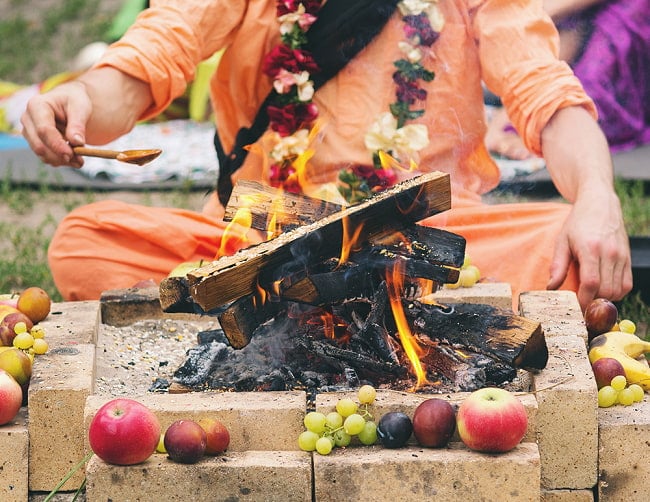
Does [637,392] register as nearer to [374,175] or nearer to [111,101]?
[374,175]

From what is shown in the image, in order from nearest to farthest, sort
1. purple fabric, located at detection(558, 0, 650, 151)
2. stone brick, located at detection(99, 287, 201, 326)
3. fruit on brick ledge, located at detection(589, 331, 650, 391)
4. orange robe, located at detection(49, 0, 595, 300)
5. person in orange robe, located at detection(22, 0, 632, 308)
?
fruit on brick ledge, located at detection(589, 331, 650, 391), stone brick, located at detection(99, 287, 201, 326), person in orange robe, located at detection(22, 0, 632, 308), orange robe, located at detection(49, 0, 595, 300), purple fabric, located at detection(558, 0, 650, 151)

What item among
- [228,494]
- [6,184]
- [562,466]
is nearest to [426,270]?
[562,466]

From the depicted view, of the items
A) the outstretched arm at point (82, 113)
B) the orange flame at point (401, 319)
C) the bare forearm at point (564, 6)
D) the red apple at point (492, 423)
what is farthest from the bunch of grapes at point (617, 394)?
the bare forearm at point (564, 6)

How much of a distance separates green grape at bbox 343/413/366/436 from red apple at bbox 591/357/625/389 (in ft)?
2.30

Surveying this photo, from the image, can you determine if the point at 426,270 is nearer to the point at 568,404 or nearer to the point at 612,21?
the point at 568,404

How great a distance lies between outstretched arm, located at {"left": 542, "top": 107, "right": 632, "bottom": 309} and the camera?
124 inches

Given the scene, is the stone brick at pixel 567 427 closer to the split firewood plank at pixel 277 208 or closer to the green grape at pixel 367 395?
the green grape at pixel 367 395

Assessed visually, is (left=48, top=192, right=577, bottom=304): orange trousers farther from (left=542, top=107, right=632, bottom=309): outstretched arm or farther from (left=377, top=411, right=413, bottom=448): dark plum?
(left=377, top=411, right=413, bottom=448): dark plum

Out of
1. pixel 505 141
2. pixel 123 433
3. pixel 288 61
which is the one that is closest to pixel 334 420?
pixel 123 433

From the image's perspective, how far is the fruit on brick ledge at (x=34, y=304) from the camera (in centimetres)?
303

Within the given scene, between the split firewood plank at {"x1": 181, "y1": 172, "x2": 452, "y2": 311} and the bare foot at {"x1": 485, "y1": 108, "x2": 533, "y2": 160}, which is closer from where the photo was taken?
the split firewood plank at {"x1": 181, "y1": 172, "x2": 452, "y2": 311}

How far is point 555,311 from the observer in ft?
10.1

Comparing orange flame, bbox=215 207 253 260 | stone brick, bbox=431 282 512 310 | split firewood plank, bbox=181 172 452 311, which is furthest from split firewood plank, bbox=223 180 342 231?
stone brick, bbox=431 282 512 310

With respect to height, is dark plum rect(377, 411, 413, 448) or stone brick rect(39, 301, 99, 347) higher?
dark plum rect(377, 411, 413, 448)
